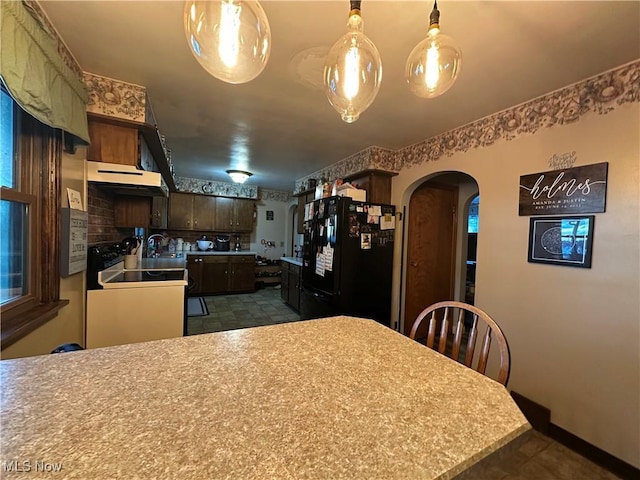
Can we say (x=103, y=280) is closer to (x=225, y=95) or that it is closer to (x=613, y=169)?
(x=225, y=95)

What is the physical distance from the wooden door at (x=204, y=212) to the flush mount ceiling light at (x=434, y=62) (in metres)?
5.29

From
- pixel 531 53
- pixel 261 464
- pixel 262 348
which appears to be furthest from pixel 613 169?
pixel 261 464

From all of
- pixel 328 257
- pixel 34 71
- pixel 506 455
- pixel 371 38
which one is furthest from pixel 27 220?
pixel 328 257

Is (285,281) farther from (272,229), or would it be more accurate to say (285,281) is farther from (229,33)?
(229,33)

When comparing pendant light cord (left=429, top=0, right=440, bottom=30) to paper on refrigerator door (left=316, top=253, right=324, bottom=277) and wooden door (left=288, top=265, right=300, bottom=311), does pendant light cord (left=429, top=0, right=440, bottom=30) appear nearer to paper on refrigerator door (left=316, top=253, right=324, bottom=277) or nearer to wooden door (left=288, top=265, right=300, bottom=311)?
paper on refrigerator door (left=316, top=253, right=324, bottom=277)

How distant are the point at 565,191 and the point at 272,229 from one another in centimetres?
552

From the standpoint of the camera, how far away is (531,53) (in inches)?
58.7

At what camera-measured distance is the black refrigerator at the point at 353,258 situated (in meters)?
2.89

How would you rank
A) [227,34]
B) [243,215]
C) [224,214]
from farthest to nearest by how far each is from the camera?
[243,215] → [224,214] → [227,34]

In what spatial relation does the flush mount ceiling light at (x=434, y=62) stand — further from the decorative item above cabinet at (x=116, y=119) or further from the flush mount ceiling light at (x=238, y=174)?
the flush mount ceiling light at (x=238, y=174)

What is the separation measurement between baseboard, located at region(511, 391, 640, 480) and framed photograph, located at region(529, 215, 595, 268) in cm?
104

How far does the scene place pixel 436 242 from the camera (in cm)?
347

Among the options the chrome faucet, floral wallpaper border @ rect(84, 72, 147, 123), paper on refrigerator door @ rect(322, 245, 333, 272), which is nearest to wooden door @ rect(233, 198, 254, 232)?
the chrome faucet

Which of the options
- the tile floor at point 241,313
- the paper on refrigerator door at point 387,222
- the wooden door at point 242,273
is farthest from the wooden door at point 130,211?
the wooden door at point 242,273
